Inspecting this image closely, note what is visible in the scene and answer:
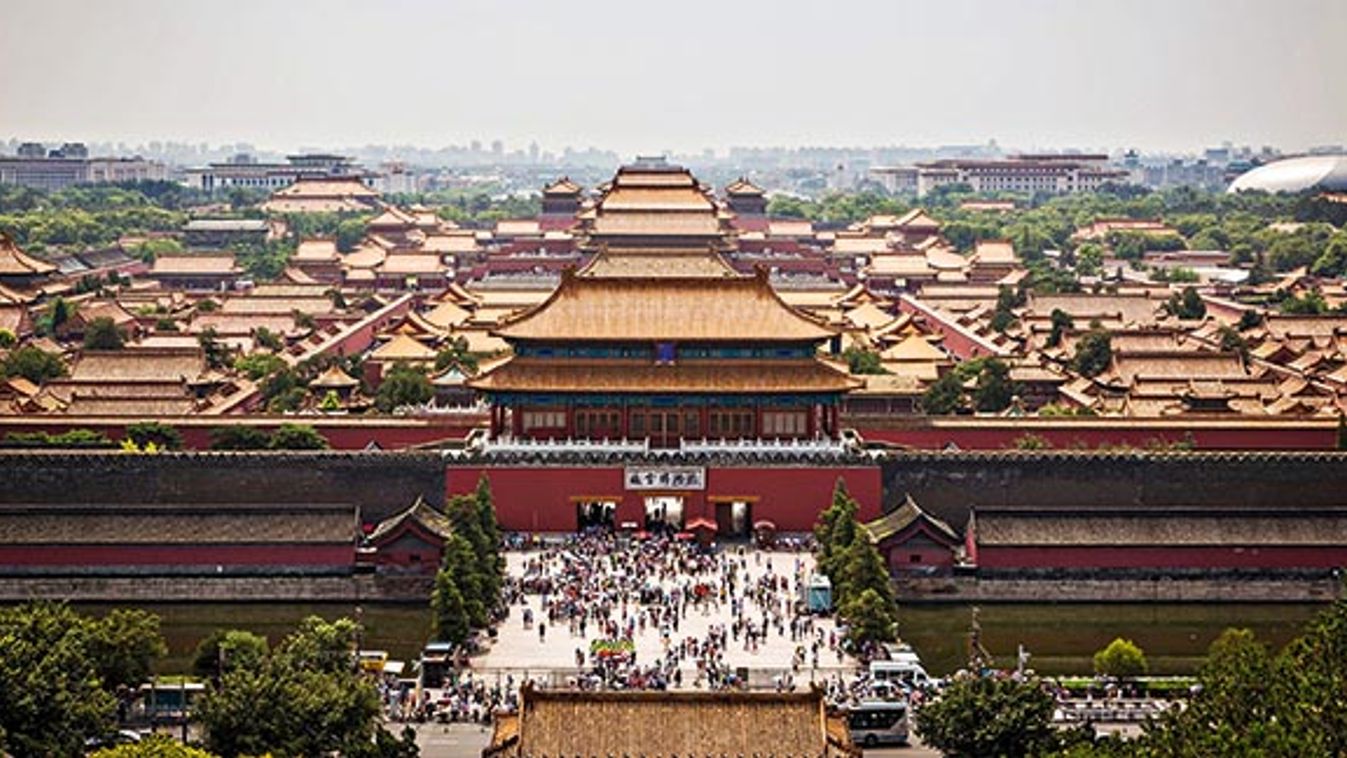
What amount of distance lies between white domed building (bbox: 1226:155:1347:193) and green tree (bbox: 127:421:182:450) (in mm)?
115506

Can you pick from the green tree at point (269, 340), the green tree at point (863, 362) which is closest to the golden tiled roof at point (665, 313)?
the green tree at point (863, 362)

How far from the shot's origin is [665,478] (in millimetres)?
40031

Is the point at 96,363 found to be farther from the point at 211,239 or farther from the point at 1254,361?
the point at 211,239

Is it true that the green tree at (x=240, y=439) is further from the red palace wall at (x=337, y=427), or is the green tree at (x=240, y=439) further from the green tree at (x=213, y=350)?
the green tree at (x=213, y=350)

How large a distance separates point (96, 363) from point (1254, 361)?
3304 centimetres

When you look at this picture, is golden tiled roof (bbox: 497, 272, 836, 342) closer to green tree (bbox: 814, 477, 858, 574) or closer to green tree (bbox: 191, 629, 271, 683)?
green tree (bbox: 814, 477, 858, 574)

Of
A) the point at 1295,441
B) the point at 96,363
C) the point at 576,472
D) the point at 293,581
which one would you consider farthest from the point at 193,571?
the point at 1295,441

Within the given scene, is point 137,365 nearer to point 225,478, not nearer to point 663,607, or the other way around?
point 225,478

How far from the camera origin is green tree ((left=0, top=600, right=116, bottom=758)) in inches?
915

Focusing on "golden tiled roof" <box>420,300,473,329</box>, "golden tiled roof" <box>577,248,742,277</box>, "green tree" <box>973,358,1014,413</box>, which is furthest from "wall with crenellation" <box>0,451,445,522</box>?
"golden tiled roof" <box>420,300,473,329</box>

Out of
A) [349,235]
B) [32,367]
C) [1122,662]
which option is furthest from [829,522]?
[349,235]

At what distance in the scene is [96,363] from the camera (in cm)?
5150

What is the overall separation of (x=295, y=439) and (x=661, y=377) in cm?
833

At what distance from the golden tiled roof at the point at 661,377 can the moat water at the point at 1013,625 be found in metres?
6.11
